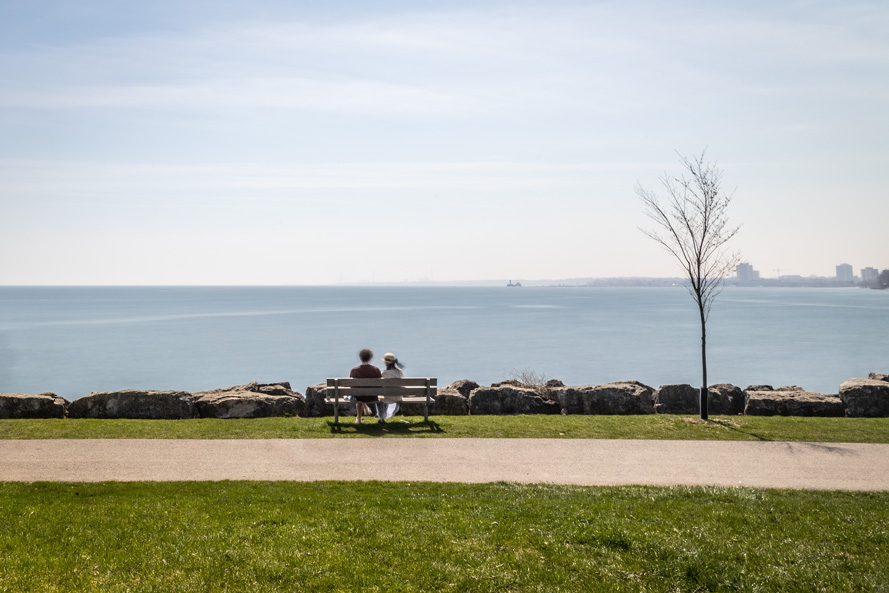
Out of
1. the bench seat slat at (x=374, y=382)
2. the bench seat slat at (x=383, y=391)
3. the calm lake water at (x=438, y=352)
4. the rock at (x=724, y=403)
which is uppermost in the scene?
the bench seat slat at (x=374, y=382)

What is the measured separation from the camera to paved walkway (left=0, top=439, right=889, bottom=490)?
29.1 feet

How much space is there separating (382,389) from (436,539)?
22.2 ft

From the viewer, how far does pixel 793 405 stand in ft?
47.9

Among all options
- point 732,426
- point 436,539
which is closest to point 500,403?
point 732,426

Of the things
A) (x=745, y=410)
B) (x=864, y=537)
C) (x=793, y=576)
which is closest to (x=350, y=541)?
(x=793, y=576)

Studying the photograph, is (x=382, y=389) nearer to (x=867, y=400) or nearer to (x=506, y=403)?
(x=506, y=403)

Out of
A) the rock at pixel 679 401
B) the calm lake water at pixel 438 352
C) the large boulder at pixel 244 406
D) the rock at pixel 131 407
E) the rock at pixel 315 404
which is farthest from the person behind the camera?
the calm lake water at pixel 438 352

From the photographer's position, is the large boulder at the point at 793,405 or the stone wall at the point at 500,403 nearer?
the stone wall at the point at 500,403

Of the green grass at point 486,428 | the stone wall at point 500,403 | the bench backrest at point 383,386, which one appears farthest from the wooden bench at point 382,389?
the stone wall at point 500,403

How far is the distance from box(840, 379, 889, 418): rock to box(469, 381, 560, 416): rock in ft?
20.5

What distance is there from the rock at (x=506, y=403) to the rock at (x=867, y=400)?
6.25 meters

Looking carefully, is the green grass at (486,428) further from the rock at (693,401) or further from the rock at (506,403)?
the rock at (693,401)

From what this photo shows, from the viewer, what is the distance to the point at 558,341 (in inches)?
2968

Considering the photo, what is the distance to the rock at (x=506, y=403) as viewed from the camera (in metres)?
15.0
